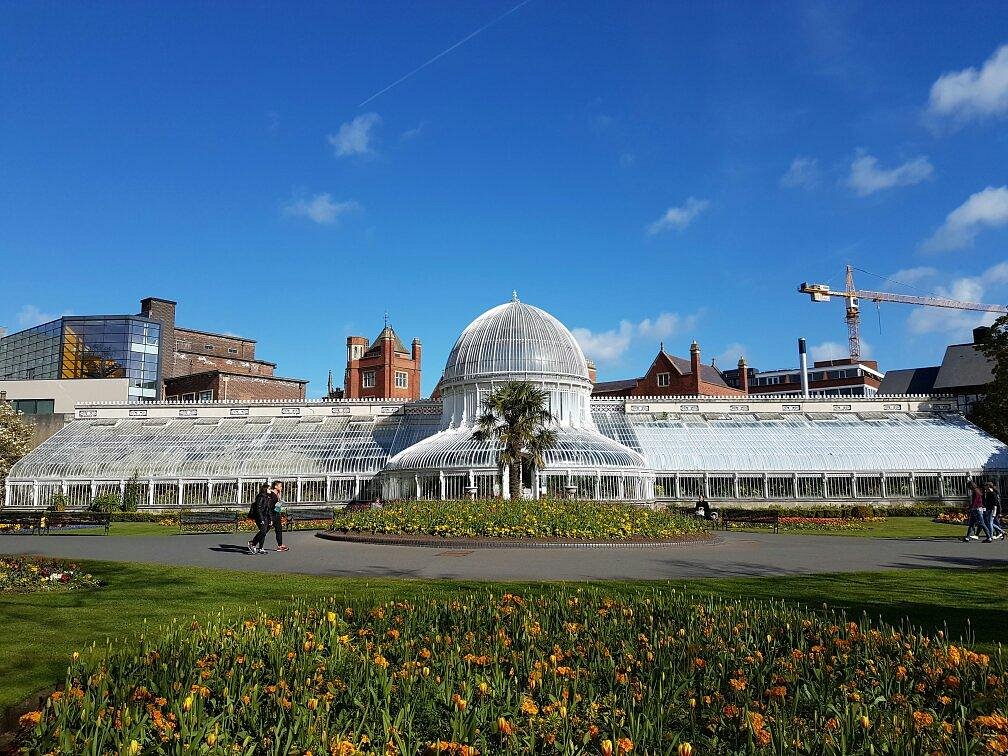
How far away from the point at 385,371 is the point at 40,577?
3395 inches

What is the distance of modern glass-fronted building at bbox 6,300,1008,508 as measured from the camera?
4512cm

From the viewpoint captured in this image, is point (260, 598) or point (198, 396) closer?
point (260, 598)

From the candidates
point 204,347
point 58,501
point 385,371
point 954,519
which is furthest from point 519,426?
point 204,347

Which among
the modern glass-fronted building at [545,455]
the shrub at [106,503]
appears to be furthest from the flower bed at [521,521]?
the shrub at [106,503]

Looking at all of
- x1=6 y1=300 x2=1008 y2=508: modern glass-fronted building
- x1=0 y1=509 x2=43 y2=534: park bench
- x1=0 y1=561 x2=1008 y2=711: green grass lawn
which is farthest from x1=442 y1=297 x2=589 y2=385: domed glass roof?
x1=0 y1=561 x2=1008 y2=711: green grass lawn

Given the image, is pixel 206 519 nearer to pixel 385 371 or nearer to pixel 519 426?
pixel 519 426

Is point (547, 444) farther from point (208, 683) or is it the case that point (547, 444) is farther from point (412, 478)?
point (208, 683)

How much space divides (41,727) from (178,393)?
3973 inches

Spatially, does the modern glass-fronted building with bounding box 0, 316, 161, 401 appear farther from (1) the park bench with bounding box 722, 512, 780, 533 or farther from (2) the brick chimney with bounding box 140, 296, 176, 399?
(1) the park bench with bounding box 722, 512, 780, 533

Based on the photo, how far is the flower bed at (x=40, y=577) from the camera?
14.9m

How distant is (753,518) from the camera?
3519 cm

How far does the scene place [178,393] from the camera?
3868 inches

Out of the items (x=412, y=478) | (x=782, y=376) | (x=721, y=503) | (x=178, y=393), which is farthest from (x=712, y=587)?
(x=782, y=376)

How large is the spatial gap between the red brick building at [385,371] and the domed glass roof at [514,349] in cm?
4632
